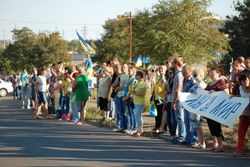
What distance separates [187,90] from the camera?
12367 mm

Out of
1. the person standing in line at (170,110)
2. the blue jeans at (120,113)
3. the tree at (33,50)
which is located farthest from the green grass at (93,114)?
the tree at (33,50)

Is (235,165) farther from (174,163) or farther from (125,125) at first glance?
(125,125)

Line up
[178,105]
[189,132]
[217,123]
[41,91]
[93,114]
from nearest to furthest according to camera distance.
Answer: [217,123] < [189,132] < [178,105] < [41,91] < [93,114]

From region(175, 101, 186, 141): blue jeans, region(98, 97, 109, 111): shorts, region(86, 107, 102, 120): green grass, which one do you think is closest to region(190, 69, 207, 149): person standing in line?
region(175, 101, 186, 141): blue jeans

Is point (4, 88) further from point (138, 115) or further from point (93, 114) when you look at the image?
point (138, 115)

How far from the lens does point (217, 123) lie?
11.1 metres

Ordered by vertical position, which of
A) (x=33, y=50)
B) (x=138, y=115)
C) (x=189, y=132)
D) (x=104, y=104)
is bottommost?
(x=189, y=132)

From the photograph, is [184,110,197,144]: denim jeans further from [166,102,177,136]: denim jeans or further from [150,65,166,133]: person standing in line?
[150,65,166,133]: person standing in line

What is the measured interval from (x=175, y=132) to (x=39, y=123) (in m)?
5.55

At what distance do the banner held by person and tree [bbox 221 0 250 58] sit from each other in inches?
1628

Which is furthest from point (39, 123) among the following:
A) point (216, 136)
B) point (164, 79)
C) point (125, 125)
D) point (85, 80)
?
point (216, 136)

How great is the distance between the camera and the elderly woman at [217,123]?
11.1 metres

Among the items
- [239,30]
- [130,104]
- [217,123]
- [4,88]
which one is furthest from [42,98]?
[239,30]

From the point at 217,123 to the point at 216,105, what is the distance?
1.50 feet
